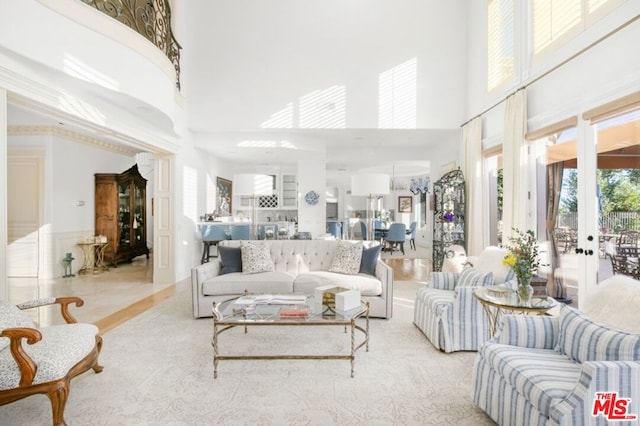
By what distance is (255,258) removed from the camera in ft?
14.7

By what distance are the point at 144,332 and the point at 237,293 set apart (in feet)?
3.36

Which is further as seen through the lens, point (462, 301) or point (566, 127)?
point (566, 127)

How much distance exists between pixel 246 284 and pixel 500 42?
206 inches

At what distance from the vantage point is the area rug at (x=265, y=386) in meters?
2.20

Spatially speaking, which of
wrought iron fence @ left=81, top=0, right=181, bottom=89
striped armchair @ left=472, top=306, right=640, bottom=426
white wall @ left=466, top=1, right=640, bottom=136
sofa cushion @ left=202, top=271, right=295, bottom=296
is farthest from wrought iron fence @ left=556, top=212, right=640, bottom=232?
wrought iron fence @ left=81, top=0, right=181, bottom=89

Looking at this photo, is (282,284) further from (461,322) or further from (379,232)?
(379,232)

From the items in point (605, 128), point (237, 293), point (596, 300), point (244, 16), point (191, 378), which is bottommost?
point (191, 378)

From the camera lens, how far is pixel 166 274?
6211 mm

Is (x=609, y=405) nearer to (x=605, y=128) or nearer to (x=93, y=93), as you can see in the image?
(x=605, y=128)

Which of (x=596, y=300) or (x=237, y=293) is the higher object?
(x=596, y=300)

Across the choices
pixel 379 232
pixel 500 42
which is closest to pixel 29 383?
pixel 500 42

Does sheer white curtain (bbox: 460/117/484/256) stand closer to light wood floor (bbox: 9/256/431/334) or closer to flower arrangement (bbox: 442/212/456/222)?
flower arrangement (bbox: 442/212/456/222)

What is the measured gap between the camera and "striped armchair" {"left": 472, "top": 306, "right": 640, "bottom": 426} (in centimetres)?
156

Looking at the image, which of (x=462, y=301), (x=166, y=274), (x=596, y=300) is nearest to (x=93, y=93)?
(x=166, y=274)
